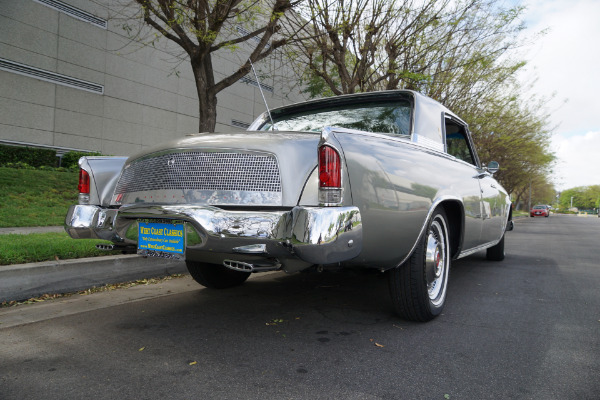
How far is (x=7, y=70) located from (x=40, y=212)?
26.2 ft

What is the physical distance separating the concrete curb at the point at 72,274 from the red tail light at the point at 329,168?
282cm

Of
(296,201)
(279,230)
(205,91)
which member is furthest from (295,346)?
(205,91)

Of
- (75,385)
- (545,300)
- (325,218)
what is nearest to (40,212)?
(75,385)

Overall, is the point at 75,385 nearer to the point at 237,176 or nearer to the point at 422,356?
the point at 237,176

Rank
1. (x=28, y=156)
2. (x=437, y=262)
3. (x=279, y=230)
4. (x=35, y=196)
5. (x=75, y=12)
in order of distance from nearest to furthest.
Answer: (x=279, y=230)
(x=437, y=262)
(x=35, y=196)
(x=28, y=156)
(x=75, y=12)

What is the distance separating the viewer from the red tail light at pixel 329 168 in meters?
2.27

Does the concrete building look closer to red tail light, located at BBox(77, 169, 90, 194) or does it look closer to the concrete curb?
the concrete curb

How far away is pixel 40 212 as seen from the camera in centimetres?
766

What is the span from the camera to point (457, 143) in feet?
14.2

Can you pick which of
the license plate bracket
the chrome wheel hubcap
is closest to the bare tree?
the chrome wheel hubcap

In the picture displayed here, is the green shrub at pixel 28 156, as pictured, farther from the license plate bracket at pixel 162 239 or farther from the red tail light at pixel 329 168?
the red tail light at pixel 329 168

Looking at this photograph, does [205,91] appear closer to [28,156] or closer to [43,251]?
[43,251]

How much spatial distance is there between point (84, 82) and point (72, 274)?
43.8ft

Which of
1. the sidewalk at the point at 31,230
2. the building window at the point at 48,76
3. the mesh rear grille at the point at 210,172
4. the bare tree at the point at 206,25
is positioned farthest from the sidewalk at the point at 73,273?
the building window at the point at 48,76
